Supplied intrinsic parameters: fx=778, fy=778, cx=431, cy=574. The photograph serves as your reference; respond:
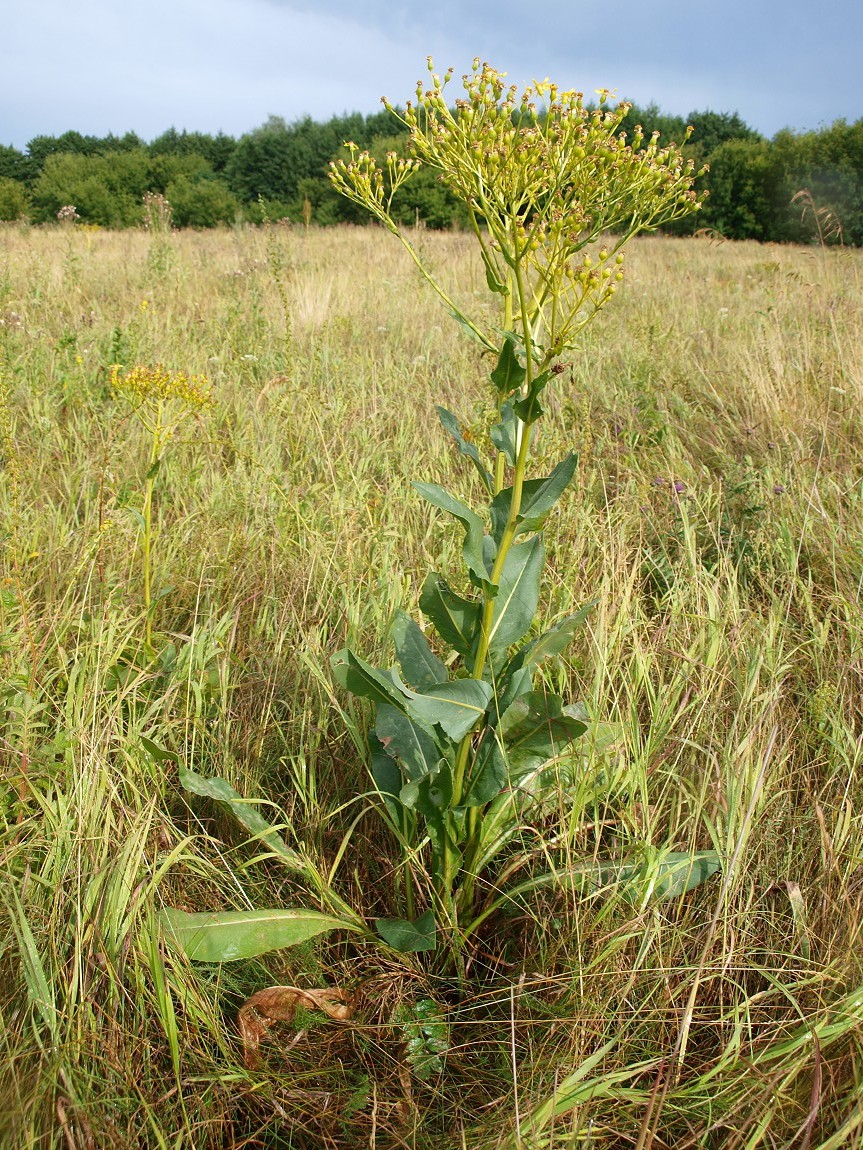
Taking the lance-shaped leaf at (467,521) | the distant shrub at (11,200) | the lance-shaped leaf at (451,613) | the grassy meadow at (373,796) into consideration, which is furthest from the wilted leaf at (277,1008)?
the distant shrub at (11,200)

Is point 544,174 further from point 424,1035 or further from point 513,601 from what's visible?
point 424,1035

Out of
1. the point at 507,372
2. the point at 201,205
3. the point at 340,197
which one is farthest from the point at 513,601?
the point at 340,197

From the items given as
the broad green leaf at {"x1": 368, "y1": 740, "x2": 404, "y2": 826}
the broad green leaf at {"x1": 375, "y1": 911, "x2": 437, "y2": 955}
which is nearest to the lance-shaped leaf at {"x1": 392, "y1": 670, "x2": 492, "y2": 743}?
the broad green leaf at {"x1": 368, "y1": 740, "x2": 404, "y2": 826}

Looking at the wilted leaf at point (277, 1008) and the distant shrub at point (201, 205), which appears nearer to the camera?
the wilted leaf at point (277, 1008)

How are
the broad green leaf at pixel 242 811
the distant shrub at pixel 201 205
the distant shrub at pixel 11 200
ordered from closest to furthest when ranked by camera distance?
the broad green leaf at pixel 242 811 < the distant shrub at pixel 201 205 < the distant shrub at pixel 11 200

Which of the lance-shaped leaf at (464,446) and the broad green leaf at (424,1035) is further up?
the lance-shaped leaf at (464,446)

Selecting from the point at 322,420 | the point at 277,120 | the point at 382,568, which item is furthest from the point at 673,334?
the point at 277,120

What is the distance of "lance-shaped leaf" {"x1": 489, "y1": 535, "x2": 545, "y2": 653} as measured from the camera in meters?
1.49

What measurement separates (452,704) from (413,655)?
0.67 feet

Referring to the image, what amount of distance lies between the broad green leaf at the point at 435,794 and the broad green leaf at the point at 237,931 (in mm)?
256

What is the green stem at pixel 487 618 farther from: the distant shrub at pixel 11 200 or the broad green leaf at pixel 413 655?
the distant shrub at pixel 11 200

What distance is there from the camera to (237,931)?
140cm

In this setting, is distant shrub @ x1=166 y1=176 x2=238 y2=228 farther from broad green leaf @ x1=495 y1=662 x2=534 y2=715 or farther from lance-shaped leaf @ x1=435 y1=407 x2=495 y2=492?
broad green leaf @ x1=495 y1=662 x2=534 y2=715

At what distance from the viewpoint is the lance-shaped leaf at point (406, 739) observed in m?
1.50
